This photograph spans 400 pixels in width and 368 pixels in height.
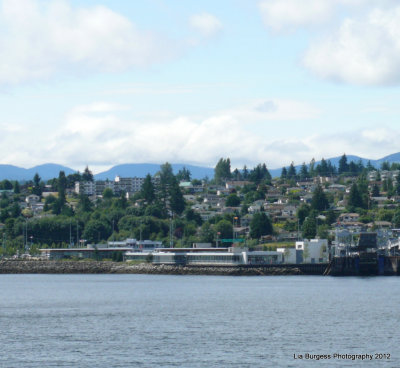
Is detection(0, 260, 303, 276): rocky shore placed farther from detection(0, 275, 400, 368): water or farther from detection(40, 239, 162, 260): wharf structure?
detection(0, 275, 400, 368): water

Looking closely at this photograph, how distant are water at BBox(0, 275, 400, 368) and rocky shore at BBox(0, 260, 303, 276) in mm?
45685

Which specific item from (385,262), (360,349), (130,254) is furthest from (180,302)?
(130,254)

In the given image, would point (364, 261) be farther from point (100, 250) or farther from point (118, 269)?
point (100, 250)

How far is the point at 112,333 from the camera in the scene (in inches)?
2512

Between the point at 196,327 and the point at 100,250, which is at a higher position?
the point at 100,250

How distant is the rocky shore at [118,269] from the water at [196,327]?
4568 cm

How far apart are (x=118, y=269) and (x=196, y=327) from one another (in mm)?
106306

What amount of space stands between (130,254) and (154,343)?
122509 millimetres

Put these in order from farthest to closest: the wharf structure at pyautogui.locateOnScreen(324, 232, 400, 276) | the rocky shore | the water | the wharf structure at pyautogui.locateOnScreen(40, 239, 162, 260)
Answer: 1. the wharf structure at pyautogui.locateOnScreen(40, 239, 162, 260)
2. the rocky shore
3. the wharf structure at pyautogui.locateOnScreen(324, 232, 400, 276)
4. the water

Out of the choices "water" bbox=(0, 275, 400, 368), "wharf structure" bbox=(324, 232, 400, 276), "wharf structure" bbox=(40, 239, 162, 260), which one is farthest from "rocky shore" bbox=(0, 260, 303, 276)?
"water" bbox=(0, 275, 400, 368)

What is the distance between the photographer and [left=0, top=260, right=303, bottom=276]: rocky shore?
153500 mm

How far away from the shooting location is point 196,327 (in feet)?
219

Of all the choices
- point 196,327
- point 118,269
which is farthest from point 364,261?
point 196,327

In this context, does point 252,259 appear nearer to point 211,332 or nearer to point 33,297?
point 33,297
